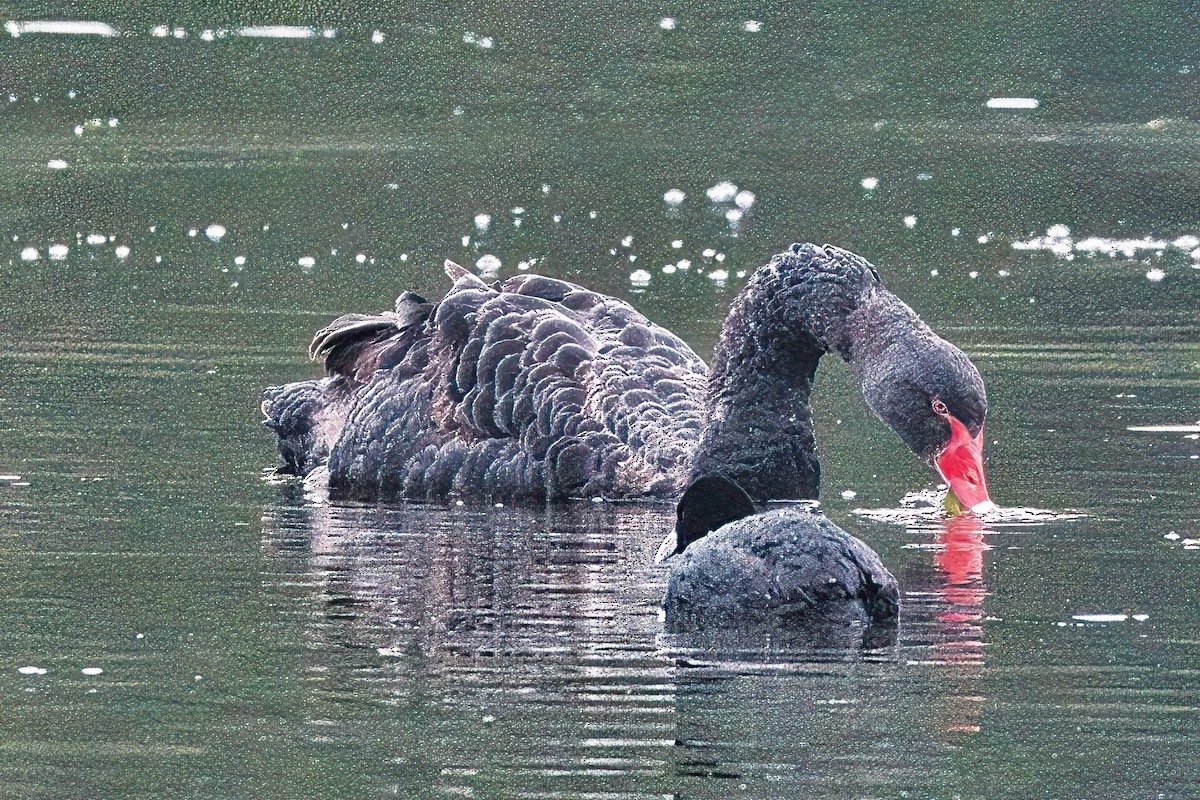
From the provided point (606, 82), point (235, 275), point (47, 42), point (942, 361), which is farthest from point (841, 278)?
point (47, 42)

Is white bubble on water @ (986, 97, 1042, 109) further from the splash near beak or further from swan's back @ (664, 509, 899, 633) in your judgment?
swan's back @ (664, 509, 899, 633)

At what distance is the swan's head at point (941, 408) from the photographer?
9789 mm

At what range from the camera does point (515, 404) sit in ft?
35.8

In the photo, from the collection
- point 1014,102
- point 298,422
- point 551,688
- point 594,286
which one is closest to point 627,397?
point 298,422

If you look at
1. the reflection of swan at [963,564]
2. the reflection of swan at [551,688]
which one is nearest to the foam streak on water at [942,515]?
the reflection of swan at [963,564]

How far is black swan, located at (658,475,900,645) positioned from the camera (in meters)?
7.98

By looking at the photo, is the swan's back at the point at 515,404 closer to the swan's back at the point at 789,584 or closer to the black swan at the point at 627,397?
the black swan at the point at 627,397

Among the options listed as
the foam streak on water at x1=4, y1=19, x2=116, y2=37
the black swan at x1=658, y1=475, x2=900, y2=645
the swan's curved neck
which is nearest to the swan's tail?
the swan's curved neck

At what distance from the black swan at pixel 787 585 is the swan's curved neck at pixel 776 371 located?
95.0 inches

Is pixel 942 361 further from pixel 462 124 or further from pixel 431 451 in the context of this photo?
pixel 462 124

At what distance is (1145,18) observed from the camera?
116 ft

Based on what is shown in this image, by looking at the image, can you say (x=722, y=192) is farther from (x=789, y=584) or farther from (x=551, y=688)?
(x=551, y=688)

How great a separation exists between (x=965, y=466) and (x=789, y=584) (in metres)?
2.16

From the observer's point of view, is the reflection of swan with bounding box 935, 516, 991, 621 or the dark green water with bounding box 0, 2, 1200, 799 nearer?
the dark green water with bounding box 0, 2, 1200, 799
